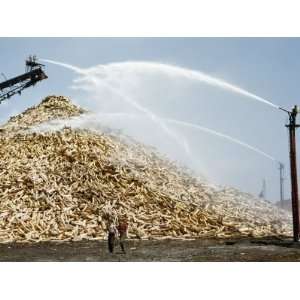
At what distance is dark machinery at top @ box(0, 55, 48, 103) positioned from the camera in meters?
14.2

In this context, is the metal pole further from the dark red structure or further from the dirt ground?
the dirt ground

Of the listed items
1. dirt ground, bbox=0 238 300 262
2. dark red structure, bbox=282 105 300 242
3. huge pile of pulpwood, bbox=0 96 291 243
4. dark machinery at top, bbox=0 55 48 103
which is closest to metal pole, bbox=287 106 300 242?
dark red structure, bbox=282 105 300 242

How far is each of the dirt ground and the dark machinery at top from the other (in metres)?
4.48

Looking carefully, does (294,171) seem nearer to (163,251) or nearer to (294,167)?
(294,167)

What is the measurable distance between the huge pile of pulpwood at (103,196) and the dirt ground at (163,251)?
827 mm

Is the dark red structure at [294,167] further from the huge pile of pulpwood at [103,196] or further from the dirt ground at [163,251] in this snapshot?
the huge pile of pulpwood at [103,196]

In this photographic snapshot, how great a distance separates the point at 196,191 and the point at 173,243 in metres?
4.64

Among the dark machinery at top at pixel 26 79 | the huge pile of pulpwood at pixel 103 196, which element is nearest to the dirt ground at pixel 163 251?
the huge pile of pulpwood at pixel 103 196

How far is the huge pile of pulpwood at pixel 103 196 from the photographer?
1617 centimetres

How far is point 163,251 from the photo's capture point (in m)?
13.9

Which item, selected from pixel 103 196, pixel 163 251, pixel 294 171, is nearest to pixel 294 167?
pixel 294 171

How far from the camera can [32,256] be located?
1341 cm
